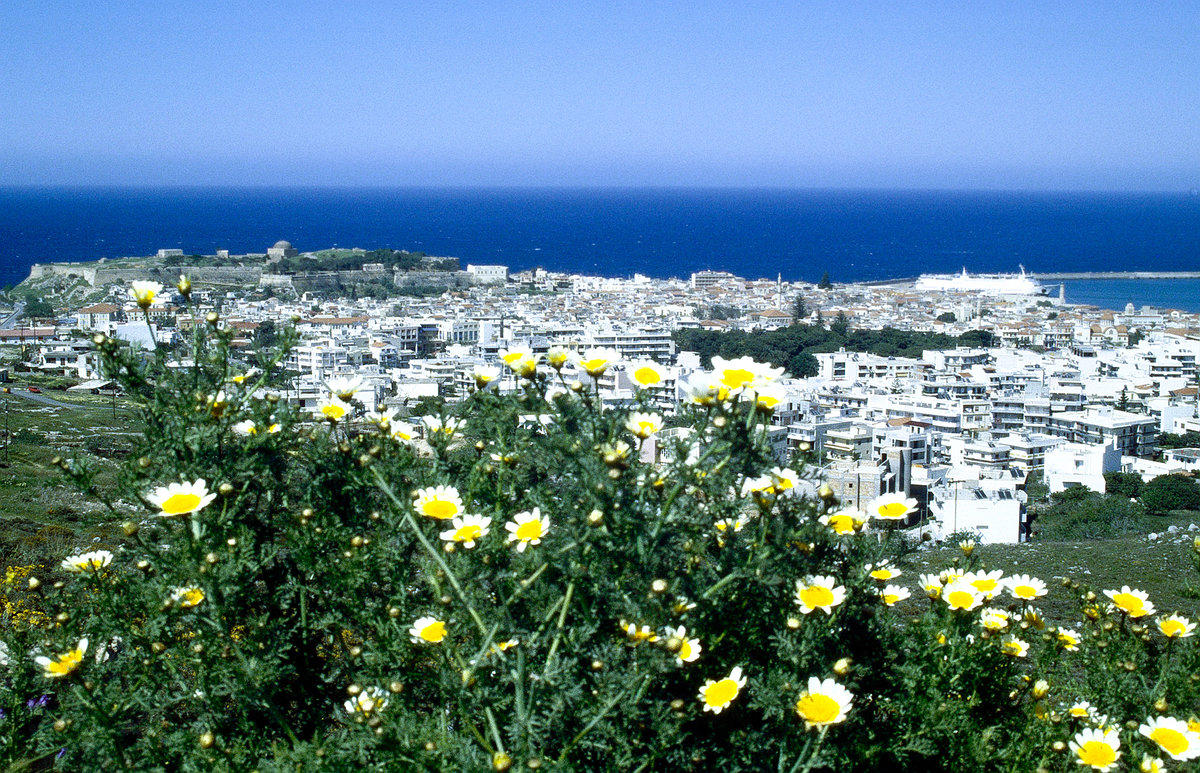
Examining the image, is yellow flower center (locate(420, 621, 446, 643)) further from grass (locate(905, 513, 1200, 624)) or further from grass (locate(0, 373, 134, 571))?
grass (locate(905, 513, 1200, 624))

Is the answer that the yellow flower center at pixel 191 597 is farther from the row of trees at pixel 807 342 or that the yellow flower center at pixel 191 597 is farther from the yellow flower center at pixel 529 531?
the row of trees at pixel 807 342

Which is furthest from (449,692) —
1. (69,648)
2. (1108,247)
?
(1108,247)

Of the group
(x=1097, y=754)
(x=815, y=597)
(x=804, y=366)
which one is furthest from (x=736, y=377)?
(x=804, y=366)

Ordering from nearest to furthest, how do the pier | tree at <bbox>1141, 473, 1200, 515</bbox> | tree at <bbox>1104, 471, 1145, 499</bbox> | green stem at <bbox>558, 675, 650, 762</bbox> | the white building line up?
1. green stem at <bbox>558, 675, 650, 762</bbox>
2. tree at <bbox>1141, 473, 1200, 515</bbox>
3. tree at <bbox>1104, 471, 1145, 499</bbox>
4. the white building
5. the pier

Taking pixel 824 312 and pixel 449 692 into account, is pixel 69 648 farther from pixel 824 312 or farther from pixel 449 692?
pixel 824 312

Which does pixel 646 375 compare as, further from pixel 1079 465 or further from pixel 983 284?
pixel 983 284

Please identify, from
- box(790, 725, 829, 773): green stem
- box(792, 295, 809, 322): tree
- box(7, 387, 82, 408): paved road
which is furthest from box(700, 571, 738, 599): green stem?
box(792, 295, 809, 322): tree
